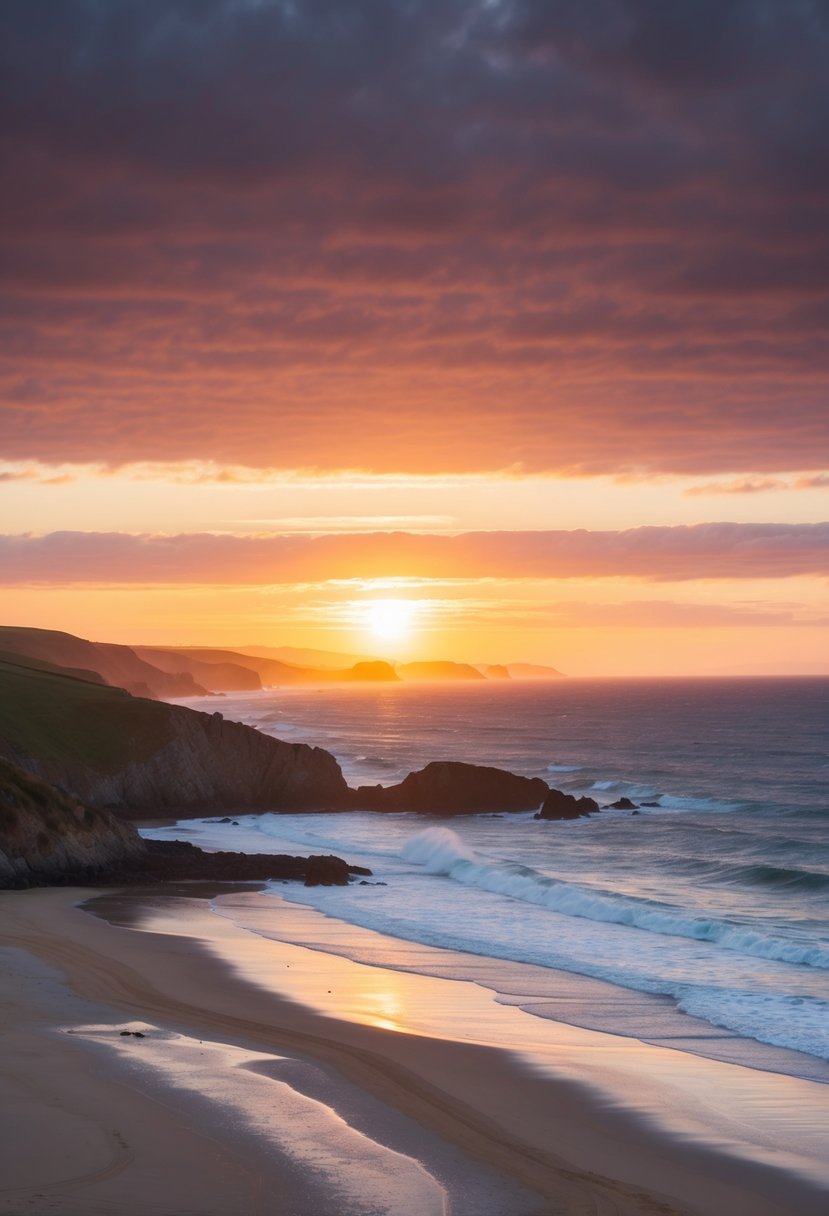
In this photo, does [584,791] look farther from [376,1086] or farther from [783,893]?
[376,1086]

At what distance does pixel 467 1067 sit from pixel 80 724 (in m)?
52.2

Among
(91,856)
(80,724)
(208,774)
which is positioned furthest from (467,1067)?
(208,774)

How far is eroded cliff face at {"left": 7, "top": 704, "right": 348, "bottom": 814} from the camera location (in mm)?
65625

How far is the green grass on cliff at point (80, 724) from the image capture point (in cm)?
6394

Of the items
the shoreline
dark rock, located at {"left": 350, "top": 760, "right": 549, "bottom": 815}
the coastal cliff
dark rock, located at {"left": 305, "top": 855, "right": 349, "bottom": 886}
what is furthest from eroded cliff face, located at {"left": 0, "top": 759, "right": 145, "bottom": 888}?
dark rock, located at {"left": 350, "top": 760, "right": 549, "bottom": 815}

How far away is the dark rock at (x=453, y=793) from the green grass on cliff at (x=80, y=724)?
1537 cm

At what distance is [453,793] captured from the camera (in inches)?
3081

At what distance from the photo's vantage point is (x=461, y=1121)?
16641 mm

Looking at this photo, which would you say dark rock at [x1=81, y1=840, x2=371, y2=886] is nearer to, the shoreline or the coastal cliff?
the shoreline

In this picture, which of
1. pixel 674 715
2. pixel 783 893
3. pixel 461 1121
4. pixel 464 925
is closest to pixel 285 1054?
pixel 461 1121

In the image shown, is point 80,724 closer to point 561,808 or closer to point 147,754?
point 147,754

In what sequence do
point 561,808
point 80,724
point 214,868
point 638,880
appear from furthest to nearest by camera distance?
point 561,808, point 80,724, point 638,880, point 214,868

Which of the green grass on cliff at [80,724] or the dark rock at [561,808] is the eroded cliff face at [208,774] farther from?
the dark rock at [561,808]

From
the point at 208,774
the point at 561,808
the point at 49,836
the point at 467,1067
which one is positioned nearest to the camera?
the point at 467,1067
